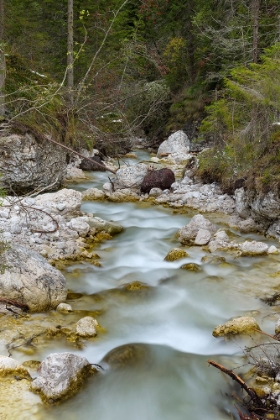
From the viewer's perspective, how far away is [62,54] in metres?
19.0

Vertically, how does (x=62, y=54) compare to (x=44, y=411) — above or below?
above

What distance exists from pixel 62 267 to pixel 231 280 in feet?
8.71

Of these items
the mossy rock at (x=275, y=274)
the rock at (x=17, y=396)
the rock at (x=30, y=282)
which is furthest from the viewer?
the mossy rock at (x=275, y=274)

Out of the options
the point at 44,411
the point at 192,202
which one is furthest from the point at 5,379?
the point at 192,202

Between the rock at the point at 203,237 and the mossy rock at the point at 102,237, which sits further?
the mossy rock at the point at 102,237

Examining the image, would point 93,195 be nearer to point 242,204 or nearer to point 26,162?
point 26,162

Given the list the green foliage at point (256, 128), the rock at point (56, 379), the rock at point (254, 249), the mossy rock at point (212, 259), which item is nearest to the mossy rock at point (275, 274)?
the rock at point (254, 249)

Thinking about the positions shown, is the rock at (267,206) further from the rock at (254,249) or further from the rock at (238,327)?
the rock at (238,327)

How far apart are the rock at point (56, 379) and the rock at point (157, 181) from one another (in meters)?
8.09

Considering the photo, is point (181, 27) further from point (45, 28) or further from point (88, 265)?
point (88, 265)

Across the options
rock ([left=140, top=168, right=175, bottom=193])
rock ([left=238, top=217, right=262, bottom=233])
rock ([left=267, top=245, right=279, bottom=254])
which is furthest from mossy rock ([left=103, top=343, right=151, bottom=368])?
rock ([left=140, top=168, right=175, bottom=193])

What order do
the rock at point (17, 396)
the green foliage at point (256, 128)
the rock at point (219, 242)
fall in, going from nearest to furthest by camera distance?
1. the rock at point (17, 396)
2. the rock at point (219, 242)
3. the green foliage at point (256, 128)

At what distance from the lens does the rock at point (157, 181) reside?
11.6 meters

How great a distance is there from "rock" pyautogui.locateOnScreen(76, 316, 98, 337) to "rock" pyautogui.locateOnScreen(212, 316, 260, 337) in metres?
1.43
